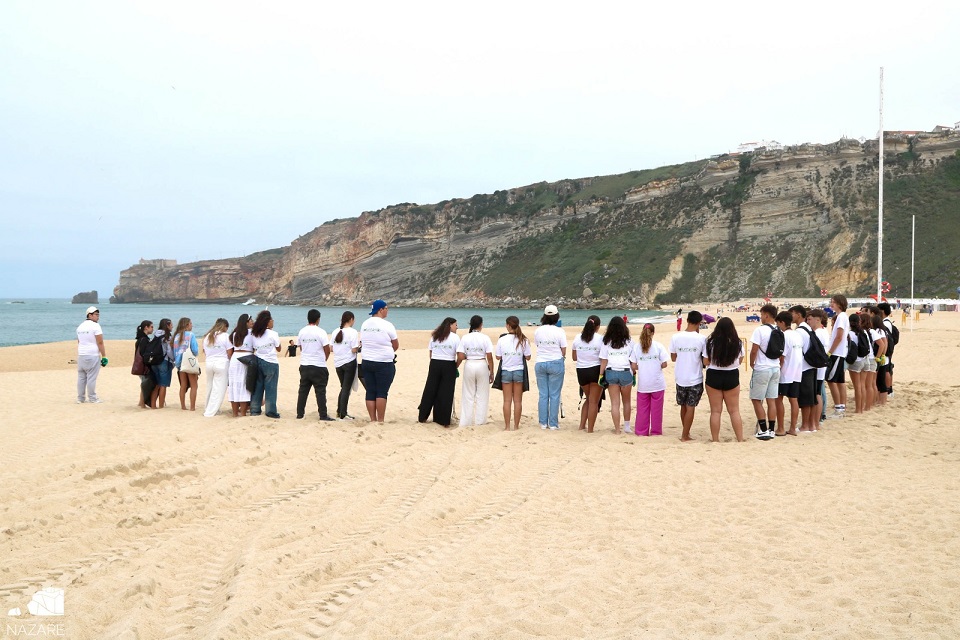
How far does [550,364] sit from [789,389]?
3.38 meters

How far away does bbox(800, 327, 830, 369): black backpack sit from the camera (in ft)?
30.1

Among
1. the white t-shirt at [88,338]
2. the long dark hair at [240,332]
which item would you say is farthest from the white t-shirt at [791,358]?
the white t-shirt at [88,338]

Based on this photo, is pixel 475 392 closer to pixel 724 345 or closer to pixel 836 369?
pixel 724 345

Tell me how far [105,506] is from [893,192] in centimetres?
8620

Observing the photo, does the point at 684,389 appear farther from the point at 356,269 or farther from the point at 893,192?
the point at 356,269

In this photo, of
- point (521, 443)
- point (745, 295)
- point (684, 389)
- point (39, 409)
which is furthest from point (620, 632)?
point (745, 295)

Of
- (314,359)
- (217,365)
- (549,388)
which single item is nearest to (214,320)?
(217,365)

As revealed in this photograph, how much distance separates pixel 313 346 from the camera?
9.85 metres

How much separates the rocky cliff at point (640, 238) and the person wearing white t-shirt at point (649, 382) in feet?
218

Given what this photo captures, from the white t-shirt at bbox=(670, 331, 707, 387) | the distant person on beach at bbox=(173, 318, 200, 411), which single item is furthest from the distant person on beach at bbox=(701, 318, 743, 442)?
the distant person on beach at bbox=(173, 318, 200, 411)

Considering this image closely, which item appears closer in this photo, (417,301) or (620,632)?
(620,632)

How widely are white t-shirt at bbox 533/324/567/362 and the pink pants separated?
51.6 inches

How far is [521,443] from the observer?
8656mm

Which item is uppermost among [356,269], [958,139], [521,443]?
[958,139]
